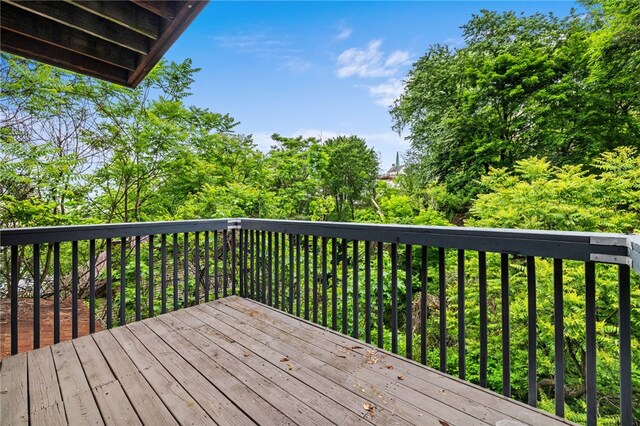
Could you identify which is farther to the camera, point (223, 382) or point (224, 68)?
point (224, 68)

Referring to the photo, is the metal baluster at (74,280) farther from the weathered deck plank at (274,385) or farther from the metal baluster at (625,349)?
the metal baluster at (625,349)

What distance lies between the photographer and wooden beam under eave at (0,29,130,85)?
5.75 ft

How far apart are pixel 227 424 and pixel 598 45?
11587 mm

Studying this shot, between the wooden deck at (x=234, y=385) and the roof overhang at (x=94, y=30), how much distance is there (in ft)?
6.51

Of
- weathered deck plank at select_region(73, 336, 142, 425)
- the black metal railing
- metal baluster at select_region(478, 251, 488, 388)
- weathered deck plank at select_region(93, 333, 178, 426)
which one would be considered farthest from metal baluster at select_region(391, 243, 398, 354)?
weathered deck plank at select_region(73, 336, 142, 425)

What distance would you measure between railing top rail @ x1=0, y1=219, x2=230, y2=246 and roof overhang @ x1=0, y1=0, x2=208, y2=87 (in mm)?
1167

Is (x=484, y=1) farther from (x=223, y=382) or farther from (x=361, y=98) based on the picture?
(x=223, y=382)

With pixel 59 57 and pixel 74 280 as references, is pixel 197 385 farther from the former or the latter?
pixel 59 57

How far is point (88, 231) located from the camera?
2199mm

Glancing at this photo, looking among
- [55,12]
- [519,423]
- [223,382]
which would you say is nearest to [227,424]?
[223,382]

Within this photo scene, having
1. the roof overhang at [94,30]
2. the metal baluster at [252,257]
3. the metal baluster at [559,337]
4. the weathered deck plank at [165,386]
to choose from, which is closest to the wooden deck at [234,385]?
the weathered deck plank at [165,386]

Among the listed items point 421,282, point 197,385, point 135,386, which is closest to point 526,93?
point 421,282

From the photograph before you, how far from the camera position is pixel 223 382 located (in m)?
1.58

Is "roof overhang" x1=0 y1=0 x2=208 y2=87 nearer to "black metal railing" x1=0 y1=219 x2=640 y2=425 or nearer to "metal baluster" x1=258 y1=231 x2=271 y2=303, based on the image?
"black metal railing" x1=0 y1=219 x2=640 y2=425
